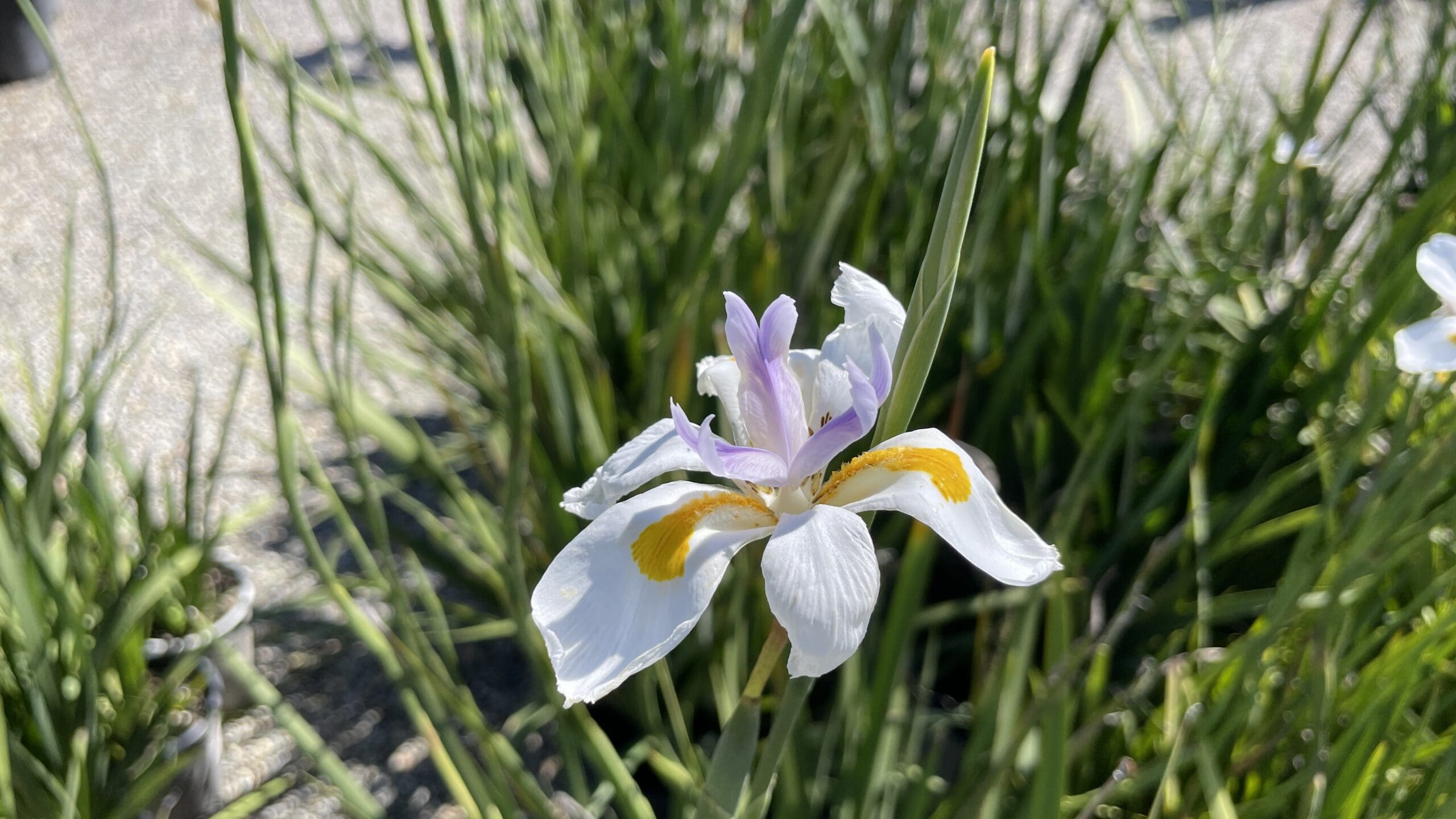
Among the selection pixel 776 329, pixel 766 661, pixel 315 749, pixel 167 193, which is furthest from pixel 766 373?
pixel 167 193

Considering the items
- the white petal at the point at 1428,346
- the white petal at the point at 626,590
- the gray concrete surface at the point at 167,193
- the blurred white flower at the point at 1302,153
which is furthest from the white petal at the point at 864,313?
the blurred white flower at the point at 1302,153

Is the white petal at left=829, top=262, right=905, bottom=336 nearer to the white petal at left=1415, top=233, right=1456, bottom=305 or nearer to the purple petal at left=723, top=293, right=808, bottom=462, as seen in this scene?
the purple petal at left=723, top=293, right=808, bottom=462

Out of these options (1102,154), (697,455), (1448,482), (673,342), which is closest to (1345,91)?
(1102,154)

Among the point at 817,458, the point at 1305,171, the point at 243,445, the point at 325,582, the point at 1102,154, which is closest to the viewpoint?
the point at 817,458

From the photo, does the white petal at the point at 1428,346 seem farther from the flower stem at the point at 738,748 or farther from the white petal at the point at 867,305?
the flower stem at the point at 738,748

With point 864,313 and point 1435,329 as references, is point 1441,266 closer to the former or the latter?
point 1435,329

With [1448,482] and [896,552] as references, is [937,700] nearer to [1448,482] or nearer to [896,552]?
[896,552]

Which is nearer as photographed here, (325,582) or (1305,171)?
(325,582)

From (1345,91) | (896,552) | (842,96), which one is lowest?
(1345,91)
